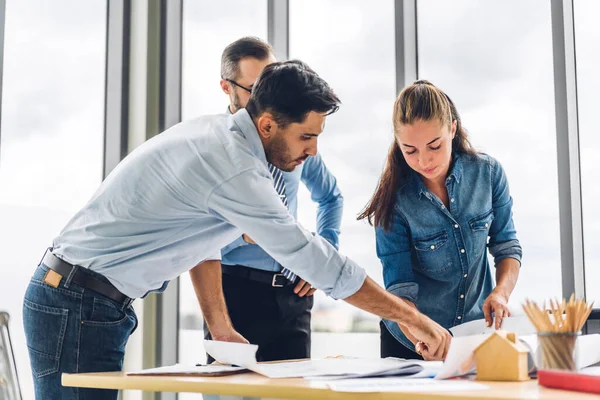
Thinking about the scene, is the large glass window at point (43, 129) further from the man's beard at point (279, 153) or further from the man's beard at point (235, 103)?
the man's beard at point (279, 153)

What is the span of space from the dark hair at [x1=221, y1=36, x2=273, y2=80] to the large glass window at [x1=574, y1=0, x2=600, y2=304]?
50.5 inches

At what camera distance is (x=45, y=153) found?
9.10ft

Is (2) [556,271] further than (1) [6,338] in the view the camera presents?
Yes

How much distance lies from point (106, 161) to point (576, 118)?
1.93m

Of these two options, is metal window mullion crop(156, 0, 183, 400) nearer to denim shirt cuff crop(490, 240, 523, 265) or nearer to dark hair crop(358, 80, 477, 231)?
dark hair crop(358, 80, 477, 231)

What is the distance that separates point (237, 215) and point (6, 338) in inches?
28.0

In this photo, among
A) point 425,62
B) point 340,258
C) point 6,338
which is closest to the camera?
point 340,258

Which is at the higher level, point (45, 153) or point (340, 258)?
point (45, 153)

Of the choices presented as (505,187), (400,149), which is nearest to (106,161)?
(400,149)

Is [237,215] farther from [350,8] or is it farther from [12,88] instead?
A: [350,8]

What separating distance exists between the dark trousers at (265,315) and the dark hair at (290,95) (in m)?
0.63

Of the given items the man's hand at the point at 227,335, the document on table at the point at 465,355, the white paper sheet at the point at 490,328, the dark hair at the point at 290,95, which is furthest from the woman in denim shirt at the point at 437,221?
the document on table at the point at 465,355

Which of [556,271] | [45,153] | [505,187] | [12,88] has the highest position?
[12,88]

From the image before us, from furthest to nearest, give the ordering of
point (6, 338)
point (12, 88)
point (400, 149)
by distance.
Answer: point (12, 88), point (400, 149), point (6, 338)
